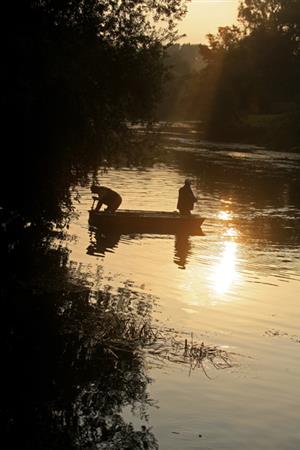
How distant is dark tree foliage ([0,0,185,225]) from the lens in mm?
18312

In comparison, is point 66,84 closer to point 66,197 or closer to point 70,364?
point 66,197

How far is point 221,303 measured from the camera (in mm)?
20531

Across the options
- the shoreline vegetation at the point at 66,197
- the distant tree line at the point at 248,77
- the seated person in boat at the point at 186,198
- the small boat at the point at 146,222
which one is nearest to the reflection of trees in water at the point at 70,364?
the shoreline vegetation at the point at 66,197

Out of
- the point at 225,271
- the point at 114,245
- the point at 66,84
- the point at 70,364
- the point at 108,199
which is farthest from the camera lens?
the point at 108,199

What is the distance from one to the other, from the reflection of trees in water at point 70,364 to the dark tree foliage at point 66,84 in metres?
2.85

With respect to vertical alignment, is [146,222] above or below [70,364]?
below

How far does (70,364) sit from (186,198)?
2066 cm

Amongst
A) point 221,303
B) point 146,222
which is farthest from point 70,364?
point 146,222

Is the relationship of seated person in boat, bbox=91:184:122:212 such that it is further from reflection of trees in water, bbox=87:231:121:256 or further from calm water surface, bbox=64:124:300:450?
reflection of trees in water, bbox=87:231:121:256

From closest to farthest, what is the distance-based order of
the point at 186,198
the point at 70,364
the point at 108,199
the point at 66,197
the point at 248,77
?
the point at 70,364 < the point at 66,197 < the point at 108,199 < the point at 186,198 < the point at 248,77

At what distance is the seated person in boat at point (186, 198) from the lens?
33719 mm

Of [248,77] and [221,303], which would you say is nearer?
[221,303]

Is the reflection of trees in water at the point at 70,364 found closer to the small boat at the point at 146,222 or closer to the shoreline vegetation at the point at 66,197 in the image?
the shoreline vegetation at the point at 66,197

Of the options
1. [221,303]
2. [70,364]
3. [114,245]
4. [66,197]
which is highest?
[66,197]
